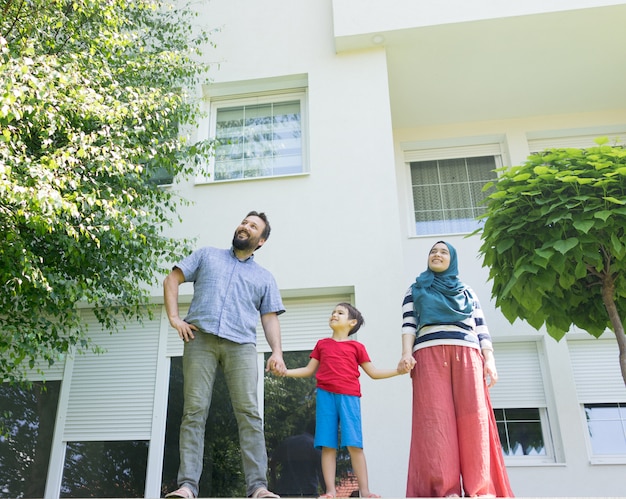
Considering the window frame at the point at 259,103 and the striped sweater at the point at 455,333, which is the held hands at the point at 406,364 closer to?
the striped sweater at the point at 455,333

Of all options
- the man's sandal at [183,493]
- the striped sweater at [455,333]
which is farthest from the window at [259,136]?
the man's sandal at [183,493]

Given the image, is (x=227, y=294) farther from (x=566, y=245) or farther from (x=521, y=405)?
(x=521, y=405)

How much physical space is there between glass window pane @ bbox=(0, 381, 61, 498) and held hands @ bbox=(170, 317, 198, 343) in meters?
3.47

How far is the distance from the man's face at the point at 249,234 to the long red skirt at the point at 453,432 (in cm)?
129

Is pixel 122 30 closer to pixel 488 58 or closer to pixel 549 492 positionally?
pixel 488 58

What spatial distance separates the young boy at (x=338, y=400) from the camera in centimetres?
402

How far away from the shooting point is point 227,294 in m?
3.76

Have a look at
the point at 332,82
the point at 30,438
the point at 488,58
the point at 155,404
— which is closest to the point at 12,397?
the point at 30,438

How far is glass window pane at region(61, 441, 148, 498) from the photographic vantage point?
598 centimetres

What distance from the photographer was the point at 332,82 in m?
7.20

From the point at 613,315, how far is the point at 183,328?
2895mm

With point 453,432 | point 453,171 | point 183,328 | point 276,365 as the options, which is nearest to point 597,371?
point 453,171

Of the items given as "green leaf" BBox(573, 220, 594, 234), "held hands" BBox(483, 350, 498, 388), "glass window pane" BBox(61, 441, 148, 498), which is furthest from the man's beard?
"glass window pane" BBox(61, 441, 148, 498)

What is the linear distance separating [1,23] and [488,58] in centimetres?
537
